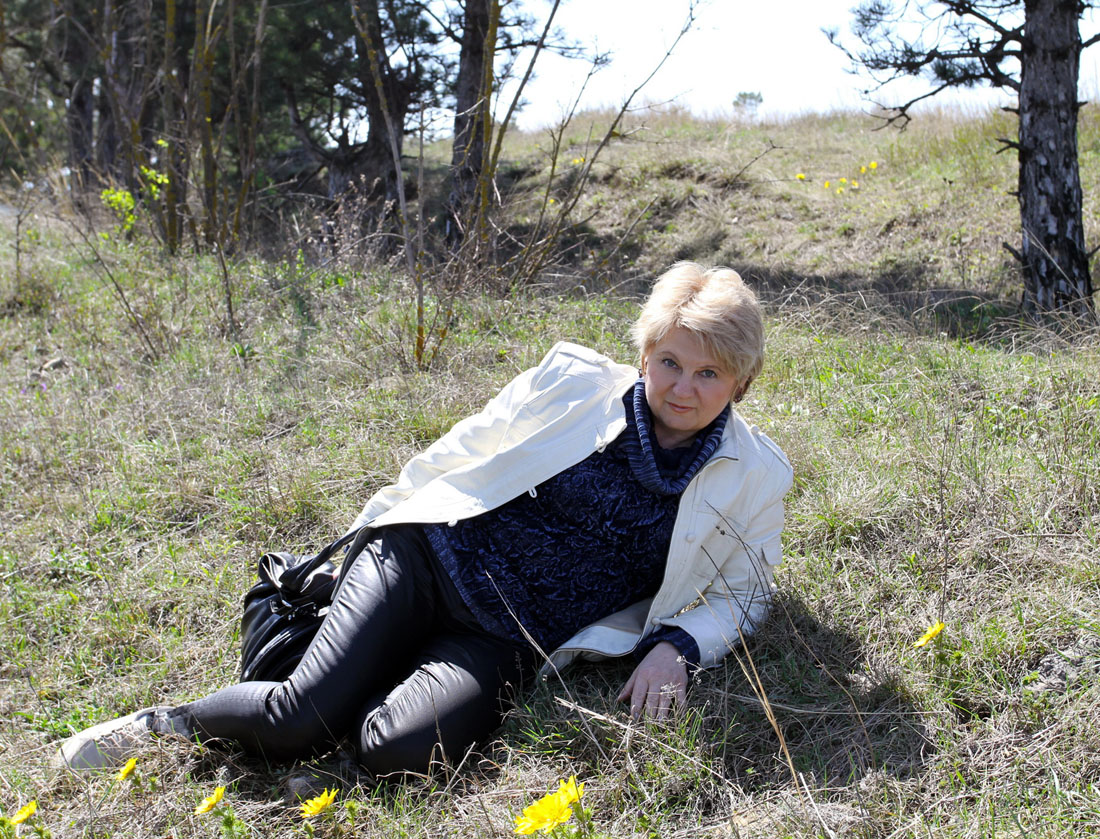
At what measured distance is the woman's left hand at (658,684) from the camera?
2059 mm

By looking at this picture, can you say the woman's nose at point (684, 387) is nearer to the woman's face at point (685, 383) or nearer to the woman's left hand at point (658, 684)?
the woman's face at point (685, 383)

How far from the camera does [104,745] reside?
214cm

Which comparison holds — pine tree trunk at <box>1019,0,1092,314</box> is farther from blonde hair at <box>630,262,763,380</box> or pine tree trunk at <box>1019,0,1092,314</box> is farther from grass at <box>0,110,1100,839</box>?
blonde hair at <box>630,262,763,380</box>

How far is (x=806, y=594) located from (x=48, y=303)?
5801 mm

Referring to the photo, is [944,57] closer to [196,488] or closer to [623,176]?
[623,176]

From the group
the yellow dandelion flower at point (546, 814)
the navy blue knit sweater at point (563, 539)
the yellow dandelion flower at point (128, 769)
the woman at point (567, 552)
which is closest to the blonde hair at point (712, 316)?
the woman at point (567, 552)

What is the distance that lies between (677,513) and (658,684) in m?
0.43

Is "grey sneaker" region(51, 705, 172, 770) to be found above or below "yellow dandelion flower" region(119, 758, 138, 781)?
below

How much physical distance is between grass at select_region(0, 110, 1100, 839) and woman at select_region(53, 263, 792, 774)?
0.13 meters

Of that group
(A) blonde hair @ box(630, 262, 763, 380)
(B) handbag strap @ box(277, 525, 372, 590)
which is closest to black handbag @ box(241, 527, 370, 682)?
(B) handbag strap @ box(277, 525, 372, 590)

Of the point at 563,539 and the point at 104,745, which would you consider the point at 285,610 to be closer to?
the point at 104,745

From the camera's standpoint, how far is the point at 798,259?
8102 mm

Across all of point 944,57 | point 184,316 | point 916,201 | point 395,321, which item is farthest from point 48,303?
point 916,201

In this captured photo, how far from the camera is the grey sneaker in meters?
2.12
